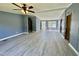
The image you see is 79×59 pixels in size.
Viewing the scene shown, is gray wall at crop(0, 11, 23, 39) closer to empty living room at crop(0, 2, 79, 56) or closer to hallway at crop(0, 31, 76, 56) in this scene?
empty living room at crop(0, 2, 79, 56)

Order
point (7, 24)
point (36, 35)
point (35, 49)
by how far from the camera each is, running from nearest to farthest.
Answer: point (35, 49)
point (7, 24)
point (36, 35)

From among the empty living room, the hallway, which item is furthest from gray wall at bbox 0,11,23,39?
the hallway

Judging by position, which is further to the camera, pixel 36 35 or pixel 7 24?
pixel 36 35

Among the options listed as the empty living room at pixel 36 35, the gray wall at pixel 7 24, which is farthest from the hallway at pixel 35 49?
the gray wall at pixel 7 24

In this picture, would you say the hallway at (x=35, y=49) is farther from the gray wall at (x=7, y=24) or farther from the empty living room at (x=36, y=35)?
the gray wall at (x=7, y=24)

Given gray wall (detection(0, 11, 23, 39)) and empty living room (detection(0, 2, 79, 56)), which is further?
gray wall (detection(0, 11, 23, 39))

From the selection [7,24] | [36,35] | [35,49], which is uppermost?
[7,24]

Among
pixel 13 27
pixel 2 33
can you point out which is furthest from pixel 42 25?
pixel 2 33

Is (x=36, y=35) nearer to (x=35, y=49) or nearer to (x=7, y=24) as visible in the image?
(x=7, y=24)

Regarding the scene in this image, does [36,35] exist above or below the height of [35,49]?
above

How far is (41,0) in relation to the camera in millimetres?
1545

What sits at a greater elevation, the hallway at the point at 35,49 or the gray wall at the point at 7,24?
the gray wall at the point at 7,24

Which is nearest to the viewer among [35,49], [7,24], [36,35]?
[35,49]

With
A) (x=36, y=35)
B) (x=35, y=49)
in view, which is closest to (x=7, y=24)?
(x=36, y=35)
